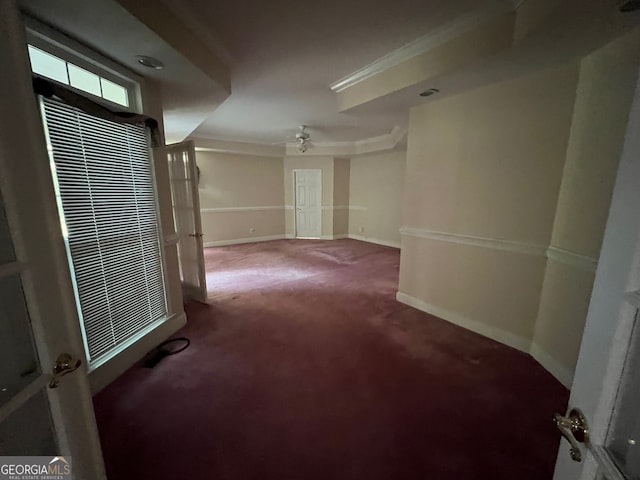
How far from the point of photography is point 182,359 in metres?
2.21

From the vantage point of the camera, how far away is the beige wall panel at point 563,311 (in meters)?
1.82

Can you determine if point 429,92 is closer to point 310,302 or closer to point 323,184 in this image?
point 310,302

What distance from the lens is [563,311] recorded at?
1.96 metres

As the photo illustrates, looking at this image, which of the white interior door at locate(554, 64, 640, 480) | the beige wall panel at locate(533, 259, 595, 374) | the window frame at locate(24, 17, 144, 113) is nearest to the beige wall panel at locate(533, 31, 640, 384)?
the beige wall panel at locate(533, 259, 595, 374)

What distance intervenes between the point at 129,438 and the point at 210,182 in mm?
5522

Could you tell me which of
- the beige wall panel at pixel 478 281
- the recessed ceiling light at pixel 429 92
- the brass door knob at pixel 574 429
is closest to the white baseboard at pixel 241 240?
the beige wall panel at pixel 478 281

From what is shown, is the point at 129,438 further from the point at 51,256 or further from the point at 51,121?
the point at 51,121

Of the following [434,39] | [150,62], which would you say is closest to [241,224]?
[150,62]

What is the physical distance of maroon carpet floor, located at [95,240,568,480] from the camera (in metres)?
1.38

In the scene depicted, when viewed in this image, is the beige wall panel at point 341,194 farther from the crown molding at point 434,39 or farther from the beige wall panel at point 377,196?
the crown molding at point 434,39

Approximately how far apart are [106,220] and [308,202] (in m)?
5.54

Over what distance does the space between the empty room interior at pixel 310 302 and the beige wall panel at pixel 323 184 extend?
144 inches

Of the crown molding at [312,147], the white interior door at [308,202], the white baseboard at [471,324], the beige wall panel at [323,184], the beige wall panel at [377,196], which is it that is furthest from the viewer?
the white interior door at [308,202]

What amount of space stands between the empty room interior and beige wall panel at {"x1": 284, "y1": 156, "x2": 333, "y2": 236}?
12.0ft
